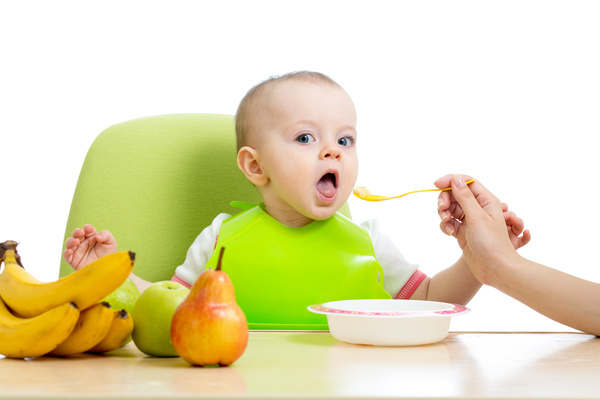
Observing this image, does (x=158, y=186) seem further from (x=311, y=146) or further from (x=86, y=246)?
(x=311, y=146)

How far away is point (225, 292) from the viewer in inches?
36.0

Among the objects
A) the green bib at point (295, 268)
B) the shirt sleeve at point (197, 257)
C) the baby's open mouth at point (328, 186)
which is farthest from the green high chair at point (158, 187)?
the baby's open mouth at point (328, 186)

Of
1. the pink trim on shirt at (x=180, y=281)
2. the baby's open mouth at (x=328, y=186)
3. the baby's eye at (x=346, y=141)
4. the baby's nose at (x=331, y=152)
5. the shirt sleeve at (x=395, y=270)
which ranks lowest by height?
the pink trim on shirt at (x=180, y=281)

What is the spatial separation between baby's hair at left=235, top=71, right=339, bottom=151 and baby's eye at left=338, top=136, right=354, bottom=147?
0.16m

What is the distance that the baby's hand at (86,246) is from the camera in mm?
1569

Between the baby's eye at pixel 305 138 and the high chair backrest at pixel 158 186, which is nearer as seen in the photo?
the baby's eye at pixel 305 138

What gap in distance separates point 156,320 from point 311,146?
2.39 ft

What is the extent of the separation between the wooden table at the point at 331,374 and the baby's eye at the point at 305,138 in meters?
0.59

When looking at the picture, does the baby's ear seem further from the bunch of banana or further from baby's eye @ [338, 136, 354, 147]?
the bunch of banana

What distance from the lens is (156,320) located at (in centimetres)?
99

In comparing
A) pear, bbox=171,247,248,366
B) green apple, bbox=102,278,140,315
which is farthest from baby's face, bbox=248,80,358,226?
pear, bbox=171,247,248,366

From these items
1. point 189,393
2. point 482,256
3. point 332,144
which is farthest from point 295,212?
point 189,393

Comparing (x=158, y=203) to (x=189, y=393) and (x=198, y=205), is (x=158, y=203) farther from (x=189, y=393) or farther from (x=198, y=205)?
(x=189, y=393)

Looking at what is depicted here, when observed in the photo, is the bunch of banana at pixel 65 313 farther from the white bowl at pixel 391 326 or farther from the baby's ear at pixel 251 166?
the baby's ear at pixel 251 166
